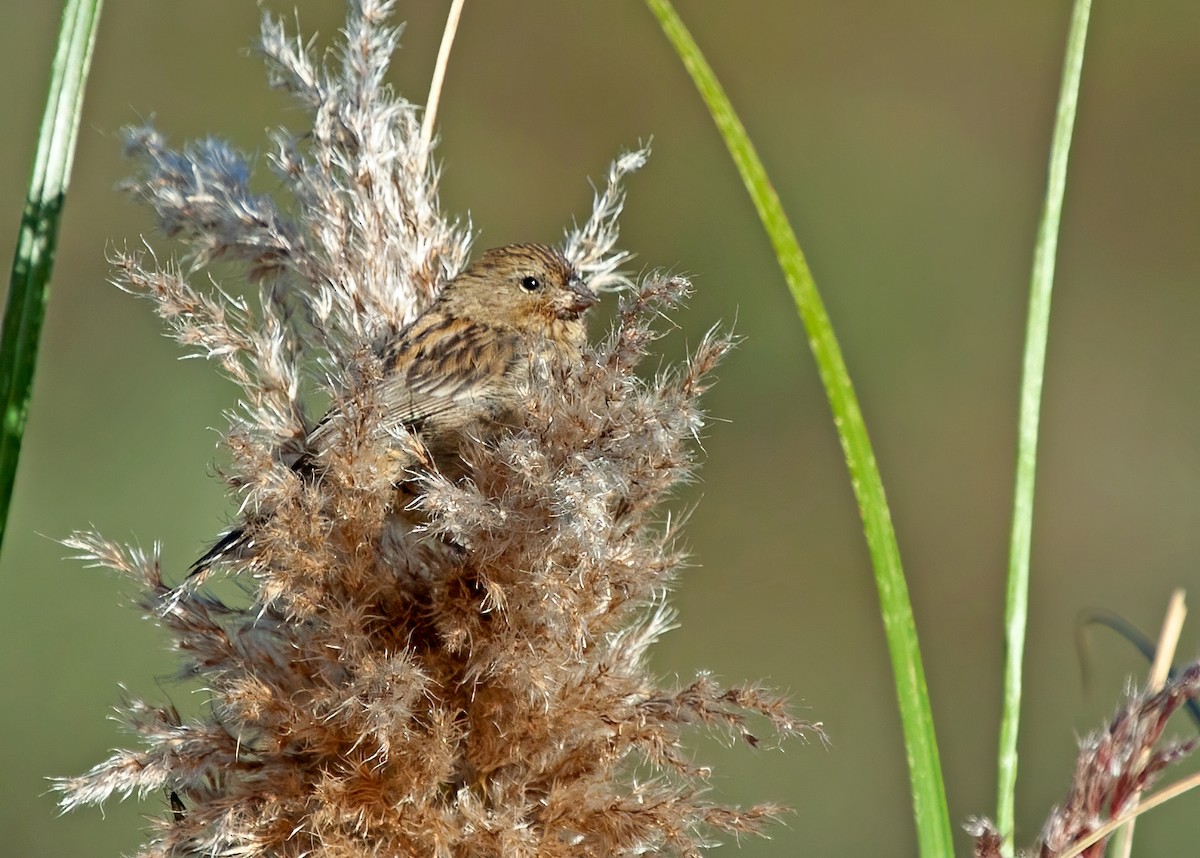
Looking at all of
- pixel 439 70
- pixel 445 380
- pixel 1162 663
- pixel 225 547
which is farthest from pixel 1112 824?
pixel 445 380

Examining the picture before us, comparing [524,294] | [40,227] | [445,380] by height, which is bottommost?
[40,227]

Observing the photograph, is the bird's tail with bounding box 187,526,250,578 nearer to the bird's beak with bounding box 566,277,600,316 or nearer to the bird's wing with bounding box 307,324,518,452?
the bird's wing with bounding box 307,324,518,452

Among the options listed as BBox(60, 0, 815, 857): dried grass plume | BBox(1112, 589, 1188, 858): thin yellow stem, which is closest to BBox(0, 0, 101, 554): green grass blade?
BBox(60, 0, 815, 857): dried grass plume

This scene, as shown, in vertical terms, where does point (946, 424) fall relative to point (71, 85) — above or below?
above

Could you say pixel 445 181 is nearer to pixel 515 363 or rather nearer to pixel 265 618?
pixel 515 363

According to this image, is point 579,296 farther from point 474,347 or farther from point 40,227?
point 40,227

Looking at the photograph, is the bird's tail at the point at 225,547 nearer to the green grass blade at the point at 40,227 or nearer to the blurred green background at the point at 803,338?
the green grass blade at the point at 40,227

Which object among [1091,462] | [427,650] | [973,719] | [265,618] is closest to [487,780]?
[427,650]
